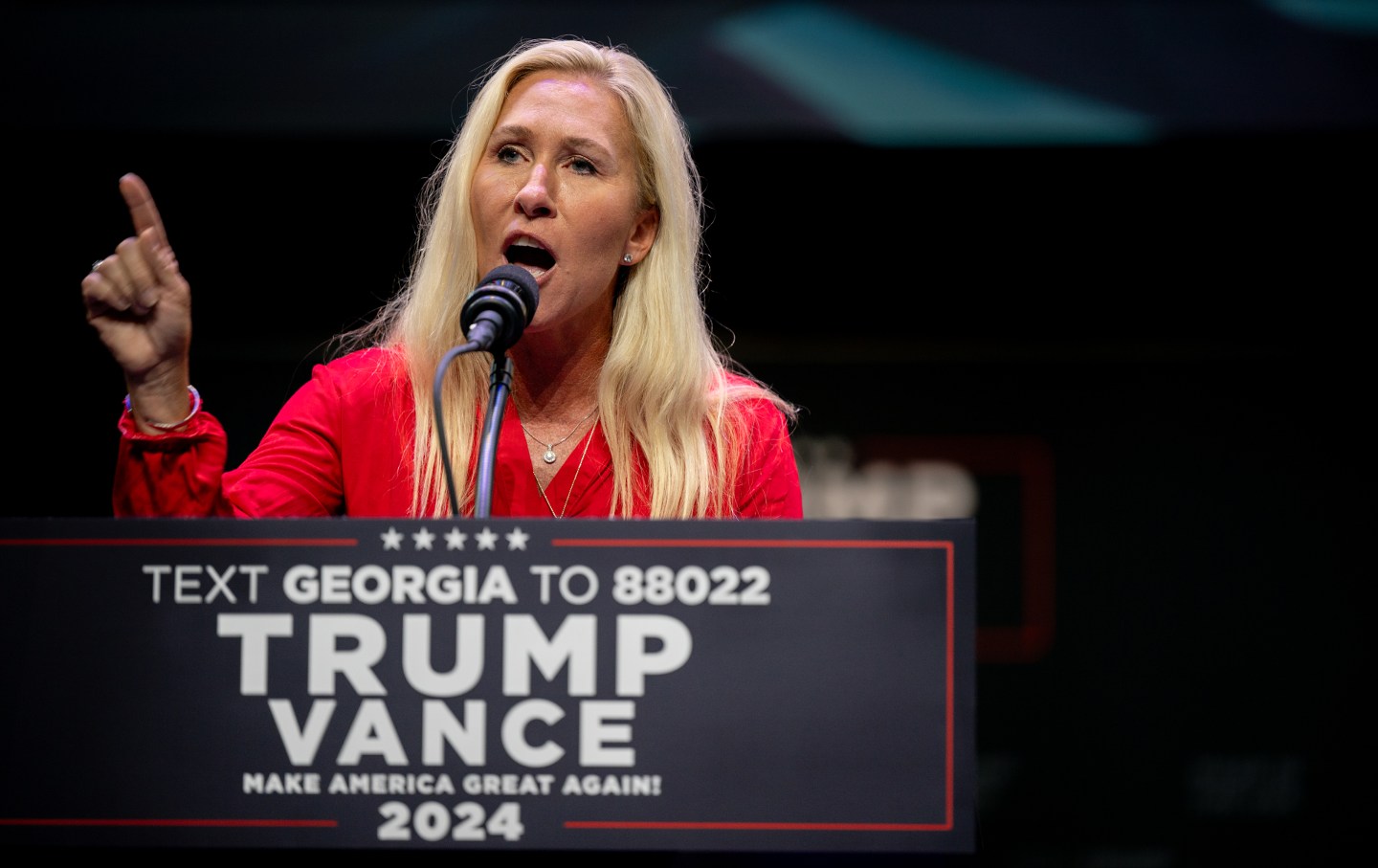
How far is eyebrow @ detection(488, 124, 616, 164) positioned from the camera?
1.60 m

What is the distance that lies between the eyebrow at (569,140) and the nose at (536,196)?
5 cm

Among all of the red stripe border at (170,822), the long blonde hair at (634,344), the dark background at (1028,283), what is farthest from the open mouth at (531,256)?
the dark background at (1028,283)

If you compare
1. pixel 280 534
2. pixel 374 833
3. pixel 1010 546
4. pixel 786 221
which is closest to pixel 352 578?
pixel 280 534

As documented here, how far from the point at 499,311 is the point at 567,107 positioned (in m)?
0.49

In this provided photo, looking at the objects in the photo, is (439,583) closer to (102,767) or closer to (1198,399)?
(102,767)

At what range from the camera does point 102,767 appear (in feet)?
3.31

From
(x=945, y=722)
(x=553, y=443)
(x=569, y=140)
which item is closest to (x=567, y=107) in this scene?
(x=569, y=140)

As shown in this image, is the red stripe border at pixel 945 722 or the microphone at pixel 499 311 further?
the microphone at pixel 499 311

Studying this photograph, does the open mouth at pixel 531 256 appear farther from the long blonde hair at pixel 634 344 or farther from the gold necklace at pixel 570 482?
the gold necklace at pixel 570 482

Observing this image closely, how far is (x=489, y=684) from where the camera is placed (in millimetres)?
1022

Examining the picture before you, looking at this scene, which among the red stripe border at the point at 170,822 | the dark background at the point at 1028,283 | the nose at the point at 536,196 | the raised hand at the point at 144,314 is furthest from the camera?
the dark background at the point at 1028,283

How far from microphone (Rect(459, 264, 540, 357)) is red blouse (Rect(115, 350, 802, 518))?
375 mm

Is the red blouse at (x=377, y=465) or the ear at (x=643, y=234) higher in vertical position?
the ear at (x=643, y=234)

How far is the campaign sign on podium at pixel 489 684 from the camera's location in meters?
1.01
